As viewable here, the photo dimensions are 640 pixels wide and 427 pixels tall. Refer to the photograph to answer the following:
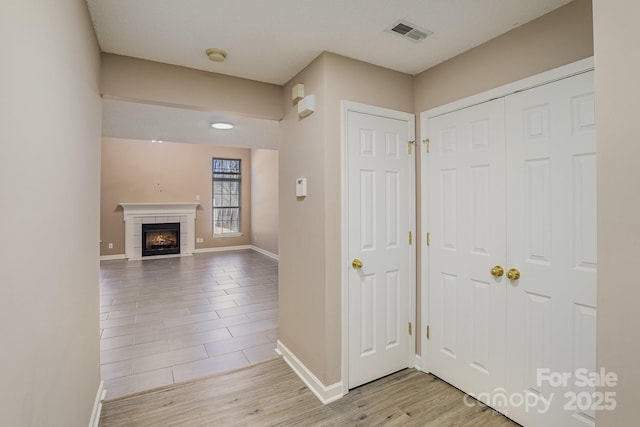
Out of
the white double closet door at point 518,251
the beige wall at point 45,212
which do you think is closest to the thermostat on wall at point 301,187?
the white double closet door at point 518,251

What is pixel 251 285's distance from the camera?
5395mm

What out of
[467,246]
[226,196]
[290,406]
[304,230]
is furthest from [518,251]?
[226,196]

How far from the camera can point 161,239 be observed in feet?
27.6

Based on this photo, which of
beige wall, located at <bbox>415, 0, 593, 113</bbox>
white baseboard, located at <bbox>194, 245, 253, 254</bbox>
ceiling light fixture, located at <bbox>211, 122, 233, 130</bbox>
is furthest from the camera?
white baseboard, located at <bbox>194, 245, 253, 254</bbox>

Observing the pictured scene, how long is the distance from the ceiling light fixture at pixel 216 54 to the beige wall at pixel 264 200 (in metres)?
5.57

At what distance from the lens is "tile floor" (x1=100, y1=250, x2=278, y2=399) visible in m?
2.66

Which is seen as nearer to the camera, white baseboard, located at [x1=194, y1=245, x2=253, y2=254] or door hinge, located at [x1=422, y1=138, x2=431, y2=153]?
door hinge, located at [x1=422, y1=138, x2=431, y2=153]

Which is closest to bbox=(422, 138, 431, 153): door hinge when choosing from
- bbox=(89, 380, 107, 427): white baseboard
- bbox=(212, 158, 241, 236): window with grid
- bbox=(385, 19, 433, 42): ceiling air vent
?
bbox=(385, 19, 433, 42): ceiling air vent

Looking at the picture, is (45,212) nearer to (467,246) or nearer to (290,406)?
(290,406)

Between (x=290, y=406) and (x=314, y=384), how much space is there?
0.80ft

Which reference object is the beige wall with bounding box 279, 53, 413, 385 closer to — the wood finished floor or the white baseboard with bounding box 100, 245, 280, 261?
the wood finished floor

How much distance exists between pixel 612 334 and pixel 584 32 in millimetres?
1529

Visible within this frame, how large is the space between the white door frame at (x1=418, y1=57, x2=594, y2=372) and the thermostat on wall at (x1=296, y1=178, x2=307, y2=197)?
0.96 meters

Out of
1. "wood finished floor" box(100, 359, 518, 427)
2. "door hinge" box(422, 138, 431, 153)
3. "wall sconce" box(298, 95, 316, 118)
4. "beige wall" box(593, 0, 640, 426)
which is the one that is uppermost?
"wall sconce" box(298, 95, 316, 118)
